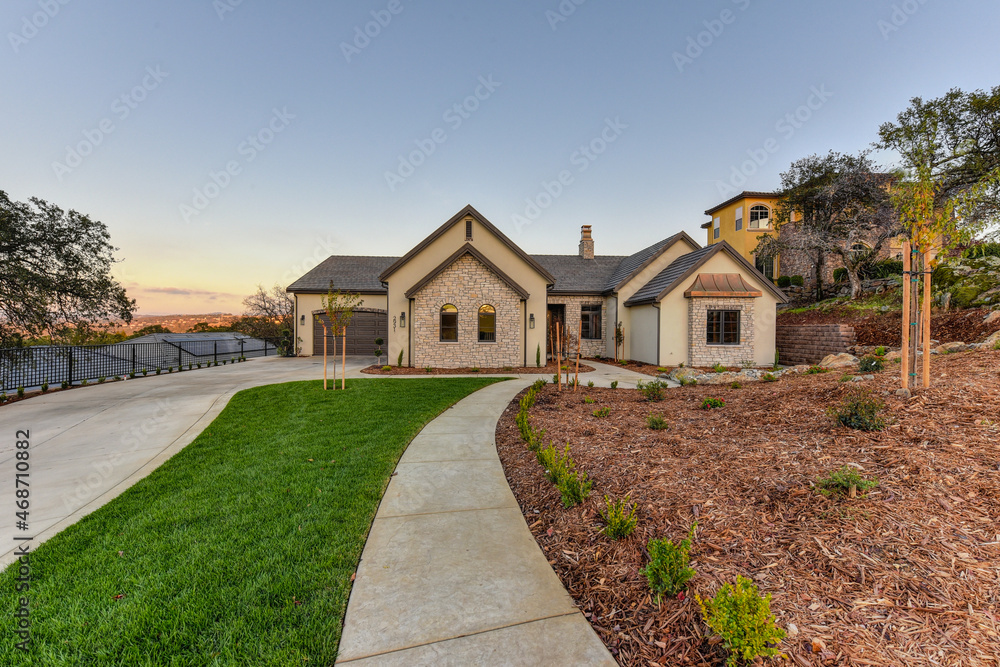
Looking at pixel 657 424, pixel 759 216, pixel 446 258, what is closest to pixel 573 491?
pixel 657 424

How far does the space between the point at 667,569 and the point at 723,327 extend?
54.2 feet

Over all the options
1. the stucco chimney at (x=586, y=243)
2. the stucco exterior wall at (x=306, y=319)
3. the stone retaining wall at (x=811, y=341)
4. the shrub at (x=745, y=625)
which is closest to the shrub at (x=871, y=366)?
the stone retaining wall at (x=811, y=341)

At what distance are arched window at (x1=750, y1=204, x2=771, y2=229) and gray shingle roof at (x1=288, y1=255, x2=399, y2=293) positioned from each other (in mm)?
28300

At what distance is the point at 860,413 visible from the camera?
443 cm

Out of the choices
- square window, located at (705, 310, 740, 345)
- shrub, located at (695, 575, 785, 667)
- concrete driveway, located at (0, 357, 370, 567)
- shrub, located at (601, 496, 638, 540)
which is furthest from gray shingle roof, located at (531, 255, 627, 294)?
shrub, located at (695, 575, 785, 667)

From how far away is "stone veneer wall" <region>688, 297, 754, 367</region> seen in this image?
645 inches

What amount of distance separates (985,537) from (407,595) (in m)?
3.87

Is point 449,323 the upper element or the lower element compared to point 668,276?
lower

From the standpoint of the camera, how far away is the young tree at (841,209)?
2077 centimetres

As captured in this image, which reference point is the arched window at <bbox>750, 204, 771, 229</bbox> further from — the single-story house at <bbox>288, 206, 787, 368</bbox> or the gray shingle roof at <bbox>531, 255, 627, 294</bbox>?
the single-story house at <bbox>288, 206, 787, 368</bbox>

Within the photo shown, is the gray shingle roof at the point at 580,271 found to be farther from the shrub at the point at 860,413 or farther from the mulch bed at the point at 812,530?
the shrub at the point at 860,413

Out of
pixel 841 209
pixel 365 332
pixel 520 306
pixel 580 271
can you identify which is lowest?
pixel 365 332

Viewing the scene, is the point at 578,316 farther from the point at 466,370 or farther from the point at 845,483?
the point at 845,483

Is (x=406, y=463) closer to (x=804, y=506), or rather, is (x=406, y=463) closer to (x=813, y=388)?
(x=804, y=506)
